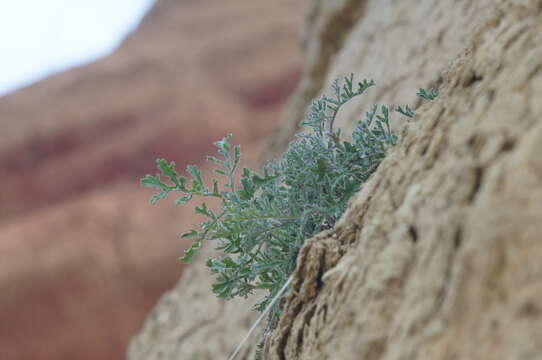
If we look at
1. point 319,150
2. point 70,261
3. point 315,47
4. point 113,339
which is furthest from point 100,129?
point 319,150

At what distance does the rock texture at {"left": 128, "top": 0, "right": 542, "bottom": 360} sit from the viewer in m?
0.72

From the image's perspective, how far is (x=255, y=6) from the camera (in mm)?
11023

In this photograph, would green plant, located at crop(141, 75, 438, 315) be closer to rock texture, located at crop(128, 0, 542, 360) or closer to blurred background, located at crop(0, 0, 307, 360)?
rock texture, located at crop(128, 0, 542, 360)

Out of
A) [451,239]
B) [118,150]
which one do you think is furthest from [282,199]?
[118,150]

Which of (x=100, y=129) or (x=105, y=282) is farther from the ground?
(x=100, y=129)

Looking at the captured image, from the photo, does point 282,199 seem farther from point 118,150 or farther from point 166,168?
point 118,150

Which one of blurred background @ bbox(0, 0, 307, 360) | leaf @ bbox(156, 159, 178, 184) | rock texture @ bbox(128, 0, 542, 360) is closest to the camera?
rock texture @ bbox(128, 0, 542, 360)

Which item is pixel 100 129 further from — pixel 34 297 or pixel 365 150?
pixel 365 150

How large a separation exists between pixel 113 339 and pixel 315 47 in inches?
154

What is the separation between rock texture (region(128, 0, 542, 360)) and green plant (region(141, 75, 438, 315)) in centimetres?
11

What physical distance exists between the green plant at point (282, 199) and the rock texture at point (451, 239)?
11cm

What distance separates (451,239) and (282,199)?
536 mm

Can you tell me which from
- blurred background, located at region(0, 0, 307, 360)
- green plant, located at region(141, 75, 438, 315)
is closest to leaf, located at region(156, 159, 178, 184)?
green plant, located at region(141, 75, 438, 315)

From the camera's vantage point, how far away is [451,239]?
2.62 feet
